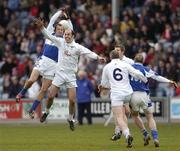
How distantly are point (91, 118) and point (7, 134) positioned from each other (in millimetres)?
7953

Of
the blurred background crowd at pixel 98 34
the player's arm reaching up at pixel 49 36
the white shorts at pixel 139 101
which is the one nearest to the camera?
the white shorts at pixel 139 101

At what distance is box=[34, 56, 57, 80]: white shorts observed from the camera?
25.7m

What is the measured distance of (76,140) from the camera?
83.3ft

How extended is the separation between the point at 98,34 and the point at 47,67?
1450cm

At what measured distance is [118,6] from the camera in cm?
4044

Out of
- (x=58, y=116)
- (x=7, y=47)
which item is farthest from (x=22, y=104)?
Result: (x=7, y=47)

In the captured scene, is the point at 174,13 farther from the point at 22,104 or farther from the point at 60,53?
the point at 60,53

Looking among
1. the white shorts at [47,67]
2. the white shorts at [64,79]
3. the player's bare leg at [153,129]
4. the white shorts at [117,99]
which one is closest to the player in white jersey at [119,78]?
the white shorts at [117,99]

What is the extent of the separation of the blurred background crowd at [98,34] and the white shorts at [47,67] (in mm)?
10530

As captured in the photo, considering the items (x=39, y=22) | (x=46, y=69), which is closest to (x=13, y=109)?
(x=46, y=69)

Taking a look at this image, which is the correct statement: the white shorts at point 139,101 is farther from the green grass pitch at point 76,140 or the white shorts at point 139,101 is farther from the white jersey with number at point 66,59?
the white jersey with number at point 66,59

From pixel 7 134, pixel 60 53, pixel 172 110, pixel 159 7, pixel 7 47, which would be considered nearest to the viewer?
pixel 60 53

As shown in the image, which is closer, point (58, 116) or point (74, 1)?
point (58, 116)

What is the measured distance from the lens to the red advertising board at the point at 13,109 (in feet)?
120
